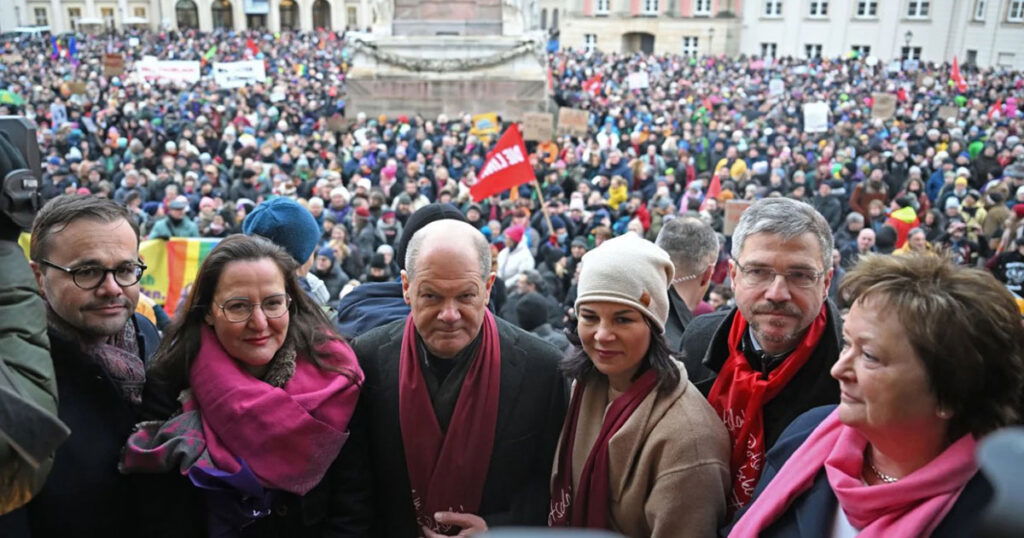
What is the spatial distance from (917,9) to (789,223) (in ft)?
163

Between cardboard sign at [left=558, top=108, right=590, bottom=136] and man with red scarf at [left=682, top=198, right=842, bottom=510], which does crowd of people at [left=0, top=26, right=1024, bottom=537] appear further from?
cardboard sign at [left=558, top=108, right=590, bottom=136]

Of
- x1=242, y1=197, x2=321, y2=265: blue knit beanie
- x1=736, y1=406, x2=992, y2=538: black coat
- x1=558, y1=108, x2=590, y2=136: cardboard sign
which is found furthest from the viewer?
x1=558, y1=108, x2=590, y2=136: cardboard sign

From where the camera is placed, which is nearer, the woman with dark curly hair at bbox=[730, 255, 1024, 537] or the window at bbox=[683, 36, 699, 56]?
the woman with dark curly hair at bbox=[730, 255, 1024, 537]

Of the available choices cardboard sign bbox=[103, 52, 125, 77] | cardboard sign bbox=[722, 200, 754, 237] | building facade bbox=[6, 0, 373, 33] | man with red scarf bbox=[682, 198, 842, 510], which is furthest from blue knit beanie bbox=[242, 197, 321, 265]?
building facade bbox=[6, 0, 373, 33]

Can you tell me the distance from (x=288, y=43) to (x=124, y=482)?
3798 cm

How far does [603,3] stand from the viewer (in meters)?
51.5

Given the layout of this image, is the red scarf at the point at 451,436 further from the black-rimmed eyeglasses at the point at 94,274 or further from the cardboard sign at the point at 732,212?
the cardboard sign at the point at 732,212

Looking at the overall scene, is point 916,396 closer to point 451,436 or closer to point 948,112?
point 451,436

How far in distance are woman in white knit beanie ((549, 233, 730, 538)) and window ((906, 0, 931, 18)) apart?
4985 cm

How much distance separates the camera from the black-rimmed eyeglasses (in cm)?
235

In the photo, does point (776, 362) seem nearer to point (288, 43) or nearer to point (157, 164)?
point (157, 164)

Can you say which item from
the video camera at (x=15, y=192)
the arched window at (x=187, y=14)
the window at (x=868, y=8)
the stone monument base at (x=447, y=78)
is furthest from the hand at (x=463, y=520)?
the arched window at (x=187, y=14)

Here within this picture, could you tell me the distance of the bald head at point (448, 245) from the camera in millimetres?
2510

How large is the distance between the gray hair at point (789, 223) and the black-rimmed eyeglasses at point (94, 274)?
6.66 ft
